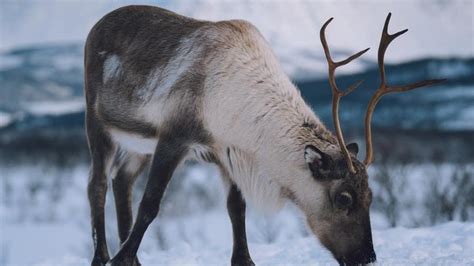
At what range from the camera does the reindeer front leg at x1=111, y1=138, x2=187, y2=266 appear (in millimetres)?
5852

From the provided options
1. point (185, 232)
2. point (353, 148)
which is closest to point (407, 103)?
point (185, 232)

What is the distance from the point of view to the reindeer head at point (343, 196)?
5094 mm

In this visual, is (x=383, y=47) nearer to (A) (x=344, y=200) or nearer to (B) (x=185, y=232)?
(A) (x=344, y=200)

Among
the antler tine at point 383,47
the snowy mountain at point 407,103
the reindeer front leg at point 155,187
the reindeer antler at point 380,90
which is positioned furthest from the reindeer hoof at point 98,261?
the snowy mountain at point 407,103

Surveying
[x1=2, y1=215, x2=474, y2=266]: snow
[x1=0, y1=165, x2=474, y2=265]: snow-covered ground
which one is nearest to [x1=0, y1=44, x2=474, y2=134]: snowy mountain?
[x1=0, y1=165, x2=474, y2=265]: snow-covered ground

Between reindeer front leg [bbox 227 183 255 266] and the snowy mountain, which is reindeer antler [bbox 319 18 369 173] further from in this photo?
the snowy mountain

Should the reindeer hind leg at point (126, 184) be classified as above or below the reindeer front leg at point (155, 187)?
below

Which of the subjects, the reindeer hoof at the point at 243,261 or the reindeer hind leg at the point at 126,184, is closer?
the reindeer hoof at the point at 243,261

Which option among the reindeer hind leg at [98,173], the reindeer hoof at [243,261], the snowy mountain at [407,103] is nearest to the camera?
the reindeer hoof at [243,261]

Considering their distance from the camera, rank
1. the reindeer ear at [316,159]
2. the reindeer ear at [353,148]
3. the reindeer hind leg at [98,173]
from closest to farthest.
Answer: the reindeer ear at [316,159] → the reindeer ear at [353,148] → the reindeer hind leg at [98,173]

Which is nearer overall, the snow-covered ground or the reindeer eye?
the reindeer eye

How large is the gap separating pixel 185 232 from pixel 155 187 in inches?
1028

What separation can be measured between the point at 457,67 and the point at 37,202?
36587 mm

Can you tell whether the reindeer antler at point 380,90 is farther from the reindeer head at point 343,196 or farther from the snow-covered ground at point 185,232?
the snow-covered ground at point 185,232
